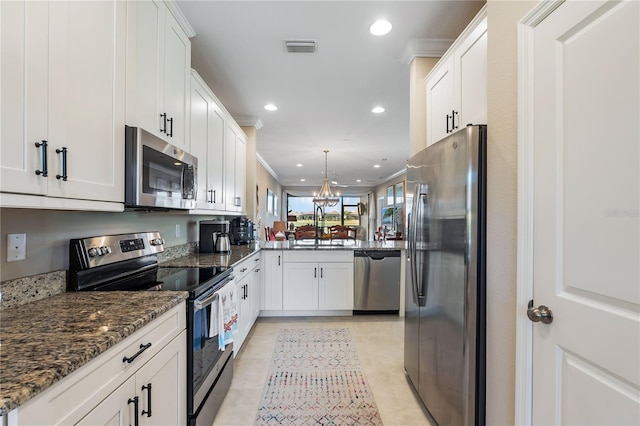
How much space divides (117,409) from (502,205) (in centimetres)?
165

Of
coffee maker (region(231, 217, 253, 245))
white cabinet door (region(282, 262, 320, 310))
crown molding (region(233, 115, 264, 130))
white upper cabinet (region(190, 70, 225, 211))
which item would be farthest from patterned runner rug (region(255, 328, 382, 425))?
crown molding (region(233, 115, 264, 130))

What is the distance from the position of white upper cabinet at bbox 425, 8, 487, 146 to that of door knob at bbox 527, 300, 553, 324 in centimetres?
108

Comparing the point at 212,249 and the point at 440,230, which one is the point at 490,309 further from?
the point at 212,249

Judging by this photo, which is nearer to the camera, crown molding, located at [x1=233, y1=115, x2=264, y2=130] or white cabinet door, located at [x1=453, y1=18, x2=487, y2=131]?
white cabinet door, located at [x1=453, y1=18, x2=487, y2=131]

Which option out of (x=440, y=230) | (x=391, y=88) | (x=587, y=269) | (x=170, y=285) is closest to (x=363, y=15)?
(x=391, y=88)

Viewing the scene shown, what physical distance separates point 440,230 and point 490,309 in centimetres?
50

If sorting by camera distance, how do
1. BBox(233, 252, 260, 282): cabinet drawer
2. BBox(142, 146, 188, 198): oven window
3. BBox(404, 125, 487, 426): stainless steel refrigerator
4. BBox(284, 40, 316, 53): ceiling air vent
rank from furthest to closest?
BBox(233, 252, 260, 282): cabinet drawer → BBox(284, 40, 316, 53): ceiling air vent → BBox(142, 146, 188, 198): oven window → BBox(404, 125, 487, 426): stainless steel refrigerator

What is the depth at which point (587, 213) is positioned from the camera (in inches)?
36.0

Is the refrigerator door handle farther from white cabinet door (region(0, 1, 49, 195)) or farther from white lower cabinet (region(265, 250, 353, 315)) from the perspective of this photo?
white cabinet door (region(0, 1, 49, 195))

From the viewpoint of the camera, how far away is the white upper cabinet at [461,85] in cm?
168

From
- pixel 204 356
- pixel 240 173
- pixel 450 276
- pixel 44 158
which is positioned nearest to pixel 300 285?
pixel 240 173

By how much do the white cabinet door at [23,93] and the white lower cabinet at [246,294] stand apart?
158cm

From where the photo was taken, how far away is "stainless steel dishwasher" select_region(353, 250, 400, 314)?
3709 millimetres

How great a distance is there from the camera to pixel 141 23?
156cm
